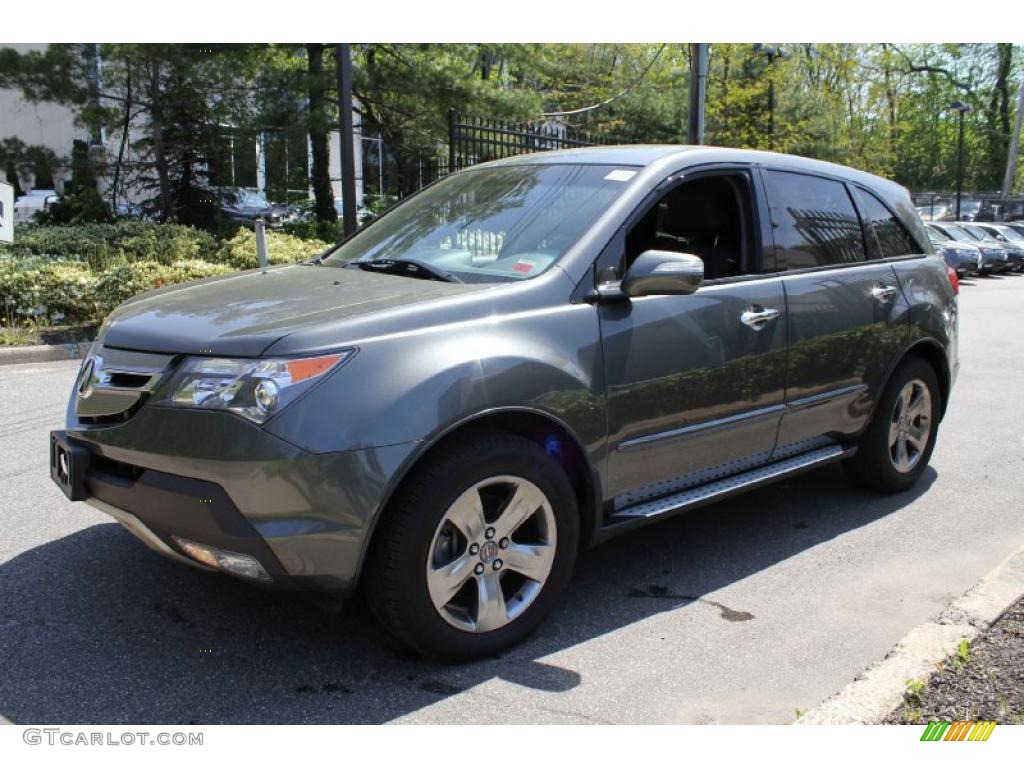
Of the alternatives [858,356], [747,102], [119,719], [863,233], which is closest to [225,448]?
[119,719]

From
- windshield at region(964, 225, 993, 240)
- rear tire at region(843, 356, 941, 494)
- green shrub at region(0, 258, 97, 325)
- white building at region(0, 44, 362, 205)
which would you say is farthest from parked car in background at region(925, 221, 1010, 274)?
green shrub at region(0, 258, 97, 325)

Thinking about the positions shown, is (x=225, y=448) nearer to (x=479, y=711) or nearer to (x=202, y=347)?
(x=202, y=347)

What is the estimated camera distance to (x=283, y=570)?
9.31ft

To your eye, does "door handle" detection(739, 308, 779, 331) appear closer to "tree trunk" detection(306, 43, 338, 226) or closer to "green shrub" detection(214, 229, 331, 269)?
"green shrub" detection(214, 229, 331, 269)

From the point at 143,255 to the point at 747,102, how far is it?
56.7 feet

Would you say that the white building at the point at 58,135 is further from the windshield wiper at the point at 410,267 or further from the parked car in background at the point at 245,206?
the windshield wiper at the point at 410,267

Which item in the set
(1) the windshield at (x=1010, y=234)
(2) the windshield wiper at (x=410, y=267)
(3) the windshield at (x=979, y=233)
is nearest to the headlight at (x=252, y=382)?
(2) the windshield wiper at (x=410, y=267)

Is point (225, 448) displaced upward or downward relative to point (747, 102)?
downward

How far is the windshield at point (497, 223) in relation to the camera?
3.66 m

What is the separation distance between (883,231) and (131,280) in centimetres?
840

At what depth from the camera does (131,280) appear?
1058cm

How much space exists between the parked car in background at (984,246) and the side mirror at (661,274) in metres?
25.2

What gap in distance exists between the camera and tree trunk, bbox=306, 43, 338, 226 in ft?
53.8

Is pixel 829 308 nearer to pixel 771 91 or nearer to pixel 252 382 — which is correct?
pixel 252 382
